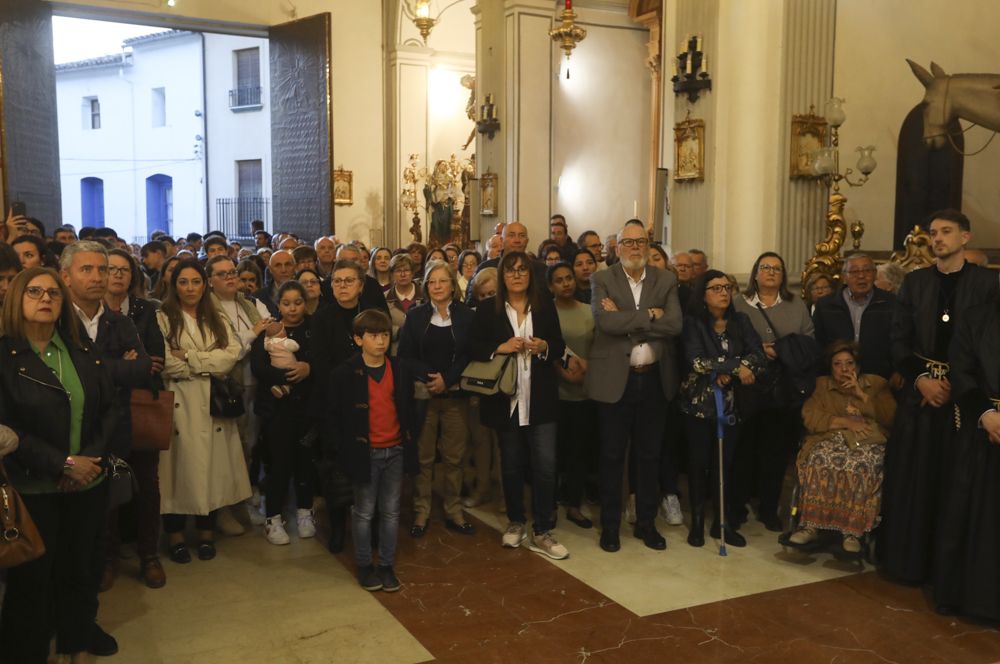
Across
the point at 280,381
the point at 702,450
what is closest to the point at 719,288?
the point at 702,450

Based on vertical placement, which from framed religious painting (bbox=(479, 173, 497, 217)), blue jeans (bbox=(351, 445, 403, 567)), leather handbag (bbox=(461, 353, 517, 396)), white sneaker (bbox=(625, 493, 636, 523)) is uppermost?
framed religious painting (bbox=(479, 173, 497, 217))

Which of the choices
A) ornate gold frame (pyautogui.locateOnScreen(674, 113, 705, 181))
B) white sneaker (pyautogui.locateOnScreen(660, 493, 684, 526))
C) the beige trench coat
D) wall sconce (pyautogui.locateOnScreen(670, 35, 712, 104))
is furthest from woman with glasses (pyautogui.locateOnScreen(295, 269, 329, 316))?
wall sconce (pyautogui.locateOnScreen(670, 35, 712, 104))

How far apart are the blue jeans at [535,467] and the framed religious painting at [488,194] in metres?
7.94

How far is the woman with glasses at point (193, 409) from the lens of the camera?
5527mm

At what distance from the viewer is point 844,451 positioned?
5.50m

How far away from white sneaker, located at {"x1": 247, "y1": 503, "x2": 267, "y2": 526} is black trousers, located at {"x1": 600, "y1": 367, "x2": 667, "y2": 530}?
223 cm

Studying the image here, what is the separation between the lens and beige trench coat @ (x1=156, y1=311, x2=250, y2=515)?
5543mm

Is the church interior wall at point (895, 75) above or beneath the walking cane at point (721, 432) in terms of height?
above

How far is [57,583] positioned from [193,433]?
1.65 metres

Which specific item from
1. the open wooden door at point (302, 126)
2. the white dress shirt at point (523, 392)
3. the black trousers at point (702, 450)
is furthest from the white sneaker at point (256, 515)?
the open wooden door at point (302, 126)

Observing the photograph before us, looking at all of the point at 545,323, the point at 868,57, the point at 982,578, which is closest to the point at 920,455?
the point at 982,578

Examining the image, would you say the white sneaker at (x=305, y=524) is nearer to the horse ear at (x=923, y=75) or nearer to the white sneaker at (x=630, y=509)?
the white sneaker at (x=630, y=509)

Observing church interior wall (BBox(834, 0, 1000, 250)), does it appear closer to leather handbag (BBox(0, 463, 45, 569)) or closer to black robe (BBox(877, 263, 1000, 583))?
black robe (BBox(877, 263, 1000, 583))

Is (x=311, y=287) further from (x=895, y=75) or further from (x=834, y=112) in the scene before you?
(x=895, y=75)
